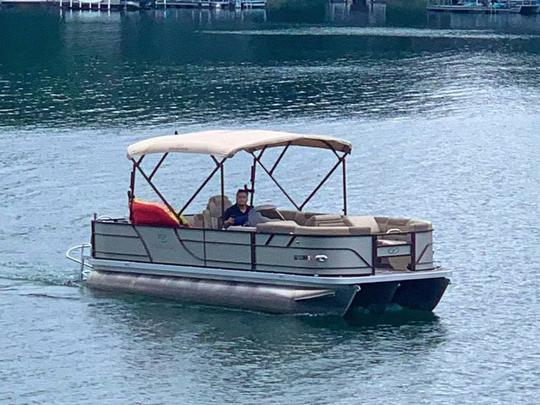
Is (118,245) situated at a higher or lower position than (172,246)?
lower

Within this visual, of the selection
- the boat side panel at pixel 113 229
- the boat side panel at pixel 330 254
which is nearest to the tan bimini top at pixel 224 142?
the boat side panel at pixel 113 229

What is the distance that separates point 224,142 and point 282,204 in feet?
54.9

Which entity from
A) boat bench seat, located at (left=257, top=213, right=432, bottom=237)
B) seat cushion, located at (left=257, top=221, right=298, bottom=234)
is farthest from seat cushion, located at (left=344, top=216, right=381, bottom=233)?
seat cushion, located at (left=257, top=221, right=298, bottom=234)

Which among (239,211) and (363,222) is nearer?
(363,222)

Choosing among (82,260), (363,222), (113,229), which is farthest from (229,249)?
(82,260)

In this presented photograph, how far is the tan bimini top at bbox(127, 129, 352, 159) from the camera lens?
41000 millimetres

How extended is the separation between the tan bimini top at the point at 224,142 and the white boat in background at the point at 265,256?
2 cm

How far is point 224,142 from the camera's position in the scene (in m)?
41.2

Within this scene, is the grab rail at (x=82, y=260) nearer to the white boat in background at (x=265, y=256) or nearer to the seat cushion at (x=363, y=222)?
the white boat in background at (x=265, y=256)

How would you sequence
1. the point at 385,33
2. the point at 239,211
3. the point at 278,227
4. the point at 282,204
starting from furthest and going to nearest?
the point at 385,33 → the point at 282,204 → the point at 239,211 → the point at 278,227

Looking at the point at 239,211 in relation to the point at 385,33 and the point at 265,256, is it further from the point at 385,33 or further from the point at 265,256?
the point at 385,33

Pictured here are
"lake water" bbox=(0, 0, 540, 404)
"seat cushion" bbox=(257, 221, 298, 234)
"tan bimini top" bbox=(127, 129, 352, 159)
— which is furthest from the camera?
"tan bimini top" bbox=(127, 129, 352, 159)

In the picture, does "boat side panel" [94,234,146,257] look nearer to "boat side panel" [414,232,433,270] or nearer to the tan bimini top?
the tan bimini top

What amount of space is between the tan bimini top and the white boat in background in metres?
0.02
